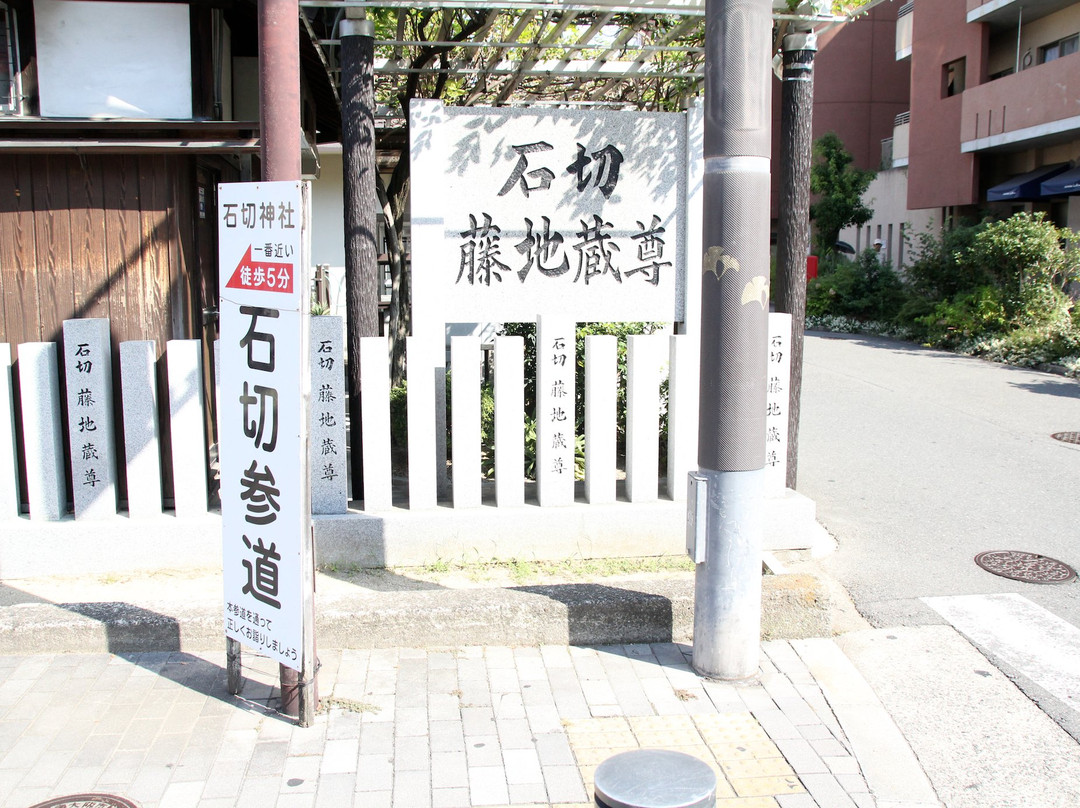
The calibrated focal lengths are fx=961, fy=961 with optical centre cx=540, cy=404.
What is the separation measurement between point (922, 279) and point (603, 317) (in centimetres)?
1523

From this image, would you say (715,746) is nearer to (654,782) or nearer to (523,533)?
(654,782)

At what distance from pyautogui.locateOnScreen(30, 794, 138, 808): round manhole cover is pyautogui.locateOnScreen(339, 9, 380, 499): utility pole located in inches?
115

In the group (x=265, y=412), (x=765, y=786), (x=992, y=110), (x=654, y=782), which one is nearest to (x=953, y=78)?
(x=992, y=110)

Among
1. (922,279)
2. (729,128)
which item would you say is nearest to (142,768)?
(729,128)

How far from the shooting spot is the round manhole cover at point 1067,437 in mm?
9992

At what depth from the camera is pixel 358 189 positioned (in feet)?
20.2

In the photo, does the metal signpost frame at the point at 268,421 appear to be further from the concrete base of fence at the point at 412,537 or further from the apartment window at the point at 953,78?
the apartment window at the point at 953,78

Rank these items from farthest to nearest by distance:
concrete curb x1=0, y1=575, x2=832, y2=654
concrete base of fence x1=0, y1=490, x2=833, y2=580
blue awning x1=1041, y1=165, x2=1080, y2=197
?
1. blue awning x1=1041, y1=165, x2=1080, y2=197
2. concrete base of fence x1=0, y1=490, x2=833, y2=580
3. concrete curb x1=0, y1=575, x2=832, y2=654

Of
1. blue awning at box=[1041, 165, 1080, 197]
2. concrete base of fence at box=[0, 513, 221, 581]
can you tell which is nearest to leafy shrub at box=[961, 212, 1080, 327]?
blue awning at box=[1041, 165, 1080, 197]

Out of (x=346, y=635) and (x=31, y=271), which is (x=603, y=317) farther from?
(x=31, y=271)

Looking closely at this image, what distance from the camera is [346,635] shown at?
4758 millimetres

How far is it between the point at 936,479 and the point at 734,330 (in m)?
5.09

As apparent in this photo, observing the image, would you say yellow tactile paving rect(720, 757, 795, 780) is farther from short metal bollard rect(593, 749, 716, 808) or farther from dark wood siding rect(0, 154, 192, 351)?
dark wood siding rect(0, 154, 192, 351)

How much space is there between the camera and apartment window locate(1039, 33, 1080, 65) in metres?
20.2
